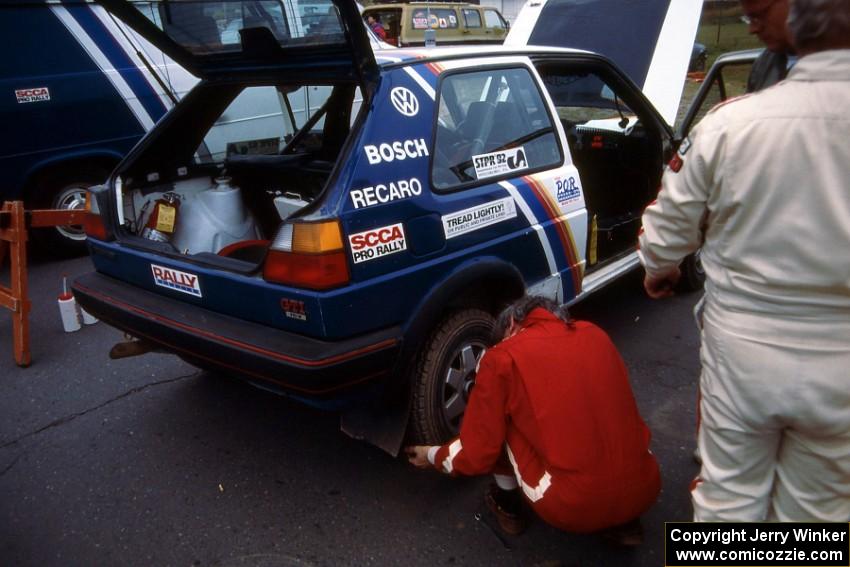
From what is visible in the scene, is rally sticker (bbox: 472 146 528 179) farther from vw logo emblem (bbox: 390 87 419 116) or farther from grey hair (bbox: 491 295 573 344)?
grey hair (bbox: 491 295 573 344)

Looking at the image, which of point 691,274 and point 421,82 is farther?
point 691,274

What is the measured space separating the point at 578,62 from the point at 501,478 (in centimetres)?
226

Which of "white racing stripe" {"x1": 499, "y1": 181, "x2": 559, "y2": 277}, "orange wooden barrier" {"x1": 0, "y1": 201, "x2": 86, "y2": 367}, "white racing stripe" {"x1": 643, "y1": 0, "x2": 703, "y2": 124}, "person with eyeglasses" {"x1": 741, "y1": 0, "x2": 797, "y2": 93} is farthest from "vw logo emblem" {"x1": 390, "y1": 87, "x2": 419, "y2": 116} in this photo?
"white racing stripe" {"x1": 643, "y1": 0, "x2": 703, "y2": 124}

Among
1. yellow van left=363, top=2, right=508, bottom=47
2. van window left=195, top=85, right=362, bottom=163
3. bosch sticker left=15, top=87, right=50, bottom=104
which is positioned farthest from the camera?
yellow van left=363, top=2, right=508, bottom=47

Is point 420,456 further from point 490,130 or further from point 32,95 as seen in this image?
point 32,95

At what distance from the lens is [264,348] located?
7.13 ft

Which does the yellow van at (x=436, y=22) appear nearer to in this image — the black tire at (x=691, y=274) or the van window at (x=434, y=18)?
the van window at (x=434, y=18)

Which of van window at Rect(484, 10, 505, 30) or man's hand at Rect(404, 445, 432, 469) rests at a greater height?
van window at Rect(484, 10, 505, 30)

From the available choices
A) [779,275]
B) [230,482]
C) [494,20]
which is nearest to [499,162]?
[779,275]

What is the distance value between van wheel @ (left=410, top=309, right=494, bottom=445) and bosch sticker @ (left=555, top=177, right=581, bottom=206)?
0.74 m

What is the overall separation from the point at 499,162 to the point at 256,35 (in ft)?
3.81

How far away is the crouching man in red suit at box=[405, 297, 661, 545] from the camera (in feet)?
6.28

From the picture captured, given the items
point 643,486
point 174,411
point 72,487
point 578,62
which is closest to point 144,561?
point 72,487

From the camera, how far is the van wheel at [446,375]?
8.07 ft
